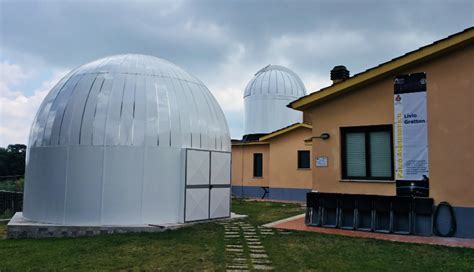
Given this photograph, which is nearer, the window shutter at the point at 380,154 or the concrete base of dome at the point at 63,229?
the window shutter at the point at 380,154

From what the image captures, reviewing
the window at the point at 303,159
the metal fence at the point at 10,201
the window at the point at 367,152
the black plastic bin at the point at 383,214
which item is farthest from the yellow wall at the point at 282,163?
the metal fence at the point at 10,201

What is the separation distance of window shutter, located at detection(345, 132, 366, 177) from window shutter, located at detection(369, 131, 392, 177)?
8.4 inches

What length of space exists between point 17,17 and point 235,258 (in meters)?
9.48

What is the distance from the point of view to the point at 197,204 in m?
10.2

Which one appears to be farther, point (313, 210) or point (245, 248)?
point (313, 210)

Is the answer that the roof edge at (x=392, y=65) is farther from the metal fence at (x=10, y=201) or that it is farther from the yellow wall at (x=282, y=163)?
the metal fence at (x=10, y=201)

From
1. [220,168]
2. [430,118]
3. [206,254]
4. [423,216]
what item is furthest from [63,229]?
[430,118]

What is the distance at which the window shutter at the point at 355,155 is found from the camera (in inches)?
360

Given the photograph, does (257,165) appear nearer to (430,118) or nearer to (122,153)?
(122,153)

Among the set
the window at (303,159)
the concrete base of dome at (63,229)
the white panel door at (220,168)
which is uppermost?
the window at (303,159)

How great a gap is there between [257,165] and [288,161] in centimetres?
274

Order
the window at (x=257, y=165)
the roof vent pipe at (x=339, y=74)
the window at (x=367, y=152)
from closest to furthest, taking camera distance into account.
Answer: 1. the window at (x=367, y=152)
2. the roof vent pipe at (x=339, y=74)
3. the window at (x=257, y=165)

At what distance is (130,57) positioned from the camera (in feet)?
37.8

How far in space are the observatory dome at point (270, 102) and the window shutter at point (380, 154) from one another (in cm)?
1353
